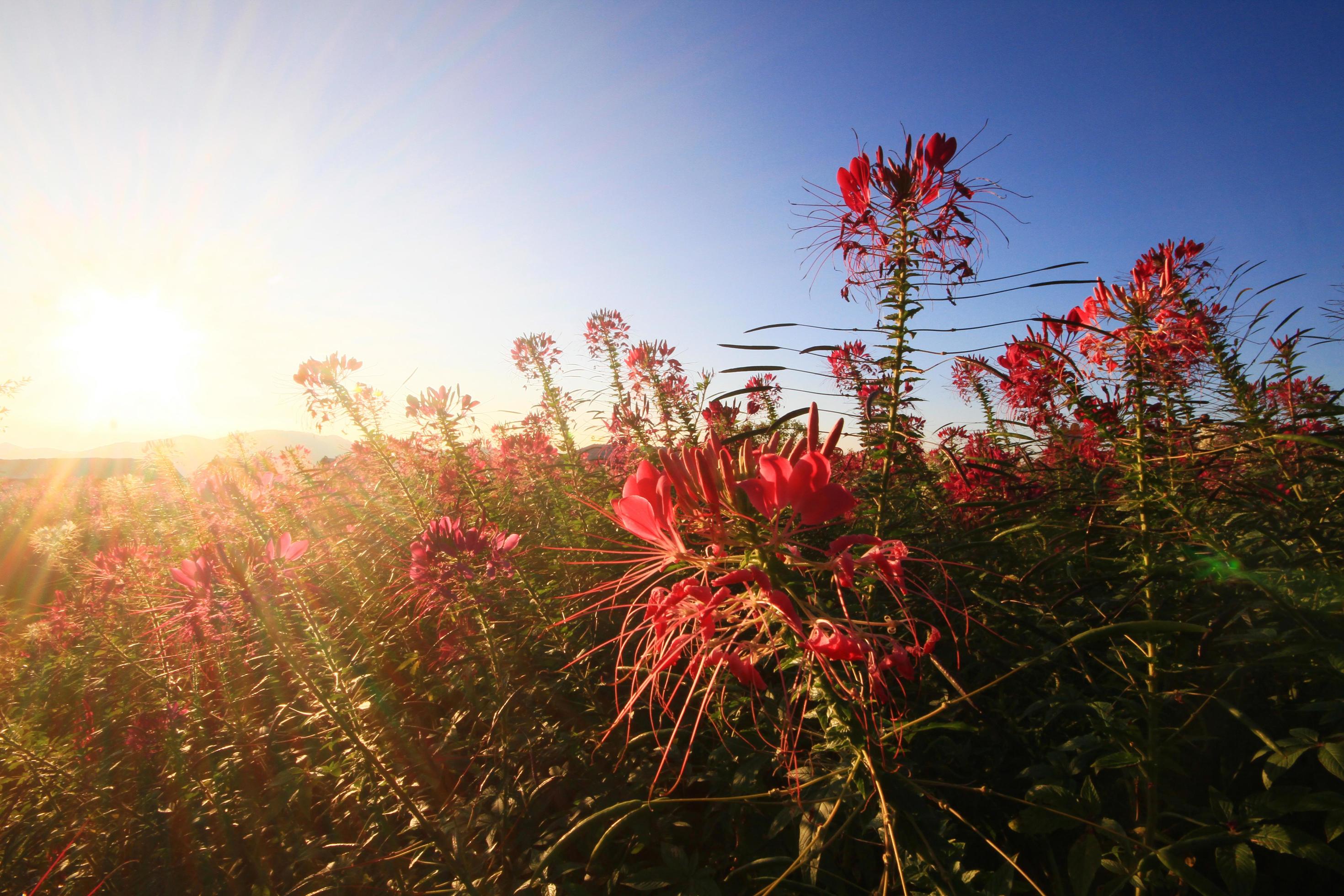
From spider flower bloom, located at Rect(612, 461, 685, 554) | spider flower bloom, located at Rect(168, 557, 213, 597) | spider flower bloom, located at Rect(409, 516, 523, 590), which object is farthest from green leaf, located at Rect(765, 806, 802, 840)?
spider flower bloom, located at Rect(168, 557, 213, 597)

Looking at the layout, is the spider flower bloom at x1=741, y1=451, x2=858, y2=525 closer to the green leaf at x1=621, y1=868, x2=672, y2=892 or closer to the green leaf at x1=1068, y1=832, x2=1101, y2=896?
the green leaf at x1=1068, y1=832, x2=1101, y2=896

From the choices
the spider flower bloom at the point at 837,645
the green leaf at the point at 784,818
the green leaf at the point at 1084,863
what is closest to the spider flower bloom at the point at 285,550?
the green leaf at the point at 784,818

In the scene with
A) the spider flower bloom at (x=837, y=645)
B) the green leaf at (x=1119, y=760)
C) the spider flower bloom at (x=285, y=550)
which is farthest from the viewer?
the spider flower bloom at (x=285, y=550)

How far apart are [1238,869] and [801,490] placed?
4.64ft

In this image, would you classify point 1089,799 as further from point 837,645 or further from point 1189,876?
point 837,645

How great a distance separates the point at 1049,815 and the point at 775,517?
120 cm

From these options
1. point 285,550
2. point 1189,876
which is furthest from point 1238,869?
point 285,550

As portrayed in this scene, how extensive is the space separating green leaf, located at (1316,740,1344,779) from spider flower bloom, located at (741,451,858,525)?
1.33 meters

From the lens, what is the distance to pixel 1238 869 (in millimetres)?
1176

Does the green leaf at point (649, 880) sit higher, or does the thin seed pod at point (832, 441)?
the thin seed pod at point (832, 441)

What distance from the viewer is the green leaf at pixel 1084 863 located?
1.17 m

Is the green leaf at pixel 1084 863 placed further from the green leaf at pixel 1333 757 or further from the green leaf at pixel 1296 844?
the green leaf at pixel 1333 757

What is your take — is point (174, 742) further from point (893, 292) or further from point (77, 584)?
point (893, 292)

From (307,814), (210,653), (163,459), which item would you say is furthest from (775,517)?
(163,459)
